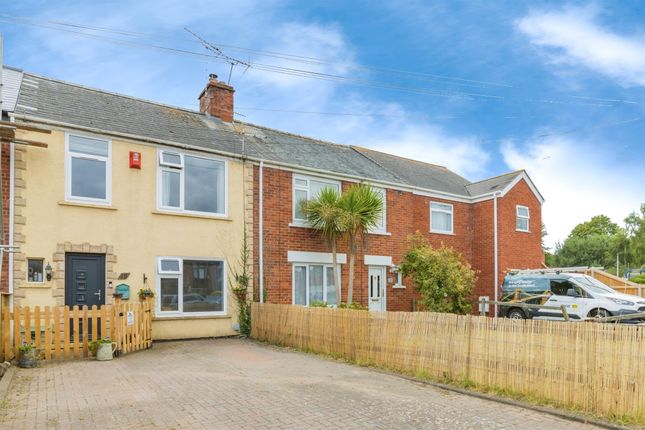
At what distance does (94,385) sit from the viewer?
23.6 feet

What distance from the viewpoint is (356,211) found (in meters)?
13.6

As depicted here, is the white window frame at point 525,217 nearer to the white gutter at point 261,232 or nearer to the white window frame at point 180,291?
the white gutter at point 261,232

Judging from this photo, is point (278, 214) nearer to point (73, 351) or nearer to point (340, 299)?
point (340, 299)

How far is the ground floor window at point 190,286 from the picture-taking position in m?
12.1

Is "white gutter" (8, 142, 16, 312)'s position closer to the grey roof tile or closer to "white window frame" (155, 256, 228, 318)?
the grey roof tile

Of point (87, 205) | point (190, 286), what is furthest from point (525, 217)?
point (87, 205)

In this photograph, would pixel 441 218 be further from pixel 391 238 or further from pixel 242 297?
pixel 242 297

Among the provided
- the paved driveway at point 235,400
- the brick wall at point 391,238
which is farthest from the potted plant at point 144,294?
the brick wall at point 391,238

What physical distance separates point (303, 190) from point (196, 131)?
12.0ft

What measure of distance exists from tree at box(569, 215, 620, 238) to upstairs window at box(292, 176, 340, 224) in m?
65.6

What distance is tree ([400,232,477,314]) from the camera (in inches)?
592

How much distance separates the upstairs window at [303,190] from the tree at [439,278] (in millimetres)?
3686

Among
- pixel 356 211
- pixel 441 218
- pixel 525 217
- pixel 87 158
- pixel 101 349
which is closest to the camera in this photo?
pixel 101 349

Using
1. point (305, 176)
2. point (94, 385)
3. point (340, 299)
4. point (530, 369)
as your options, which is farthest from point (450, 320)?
point (305, 176)
